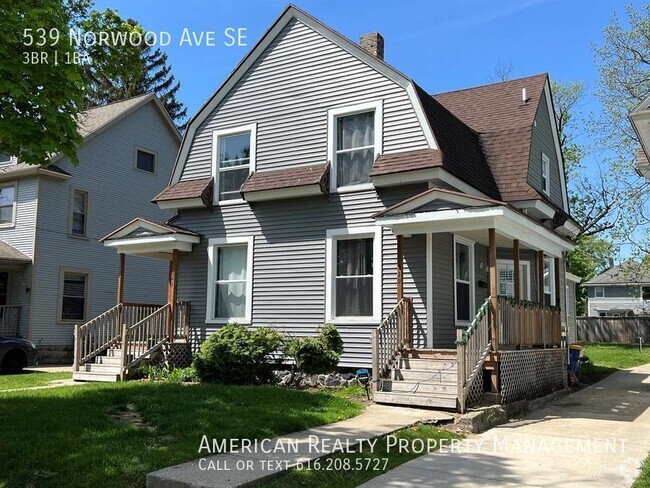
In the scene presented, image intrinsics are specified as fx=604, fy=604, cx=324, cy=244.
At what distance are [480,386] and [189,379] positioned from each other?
5.82m

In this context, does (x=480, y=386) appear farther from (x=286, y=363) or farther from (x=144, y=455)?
(x=144, y=455)

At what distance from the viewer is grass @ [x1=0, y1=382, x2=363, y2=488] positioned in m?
5.72

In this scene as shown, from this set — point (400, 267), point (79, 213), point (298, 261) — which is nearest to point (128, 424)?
point (400, 267)

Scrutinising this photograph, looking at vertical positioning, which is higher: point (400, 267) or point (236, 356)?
point (400, 267)

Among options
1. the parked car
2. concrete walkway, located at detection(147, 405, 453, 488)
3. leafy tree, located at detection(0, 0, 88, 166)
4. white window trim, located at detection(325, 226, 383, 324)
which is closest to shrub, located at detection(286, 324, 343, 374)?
white window trim, located at detection(325, 226, 383, 324)

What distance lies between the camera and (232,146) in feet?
47.9

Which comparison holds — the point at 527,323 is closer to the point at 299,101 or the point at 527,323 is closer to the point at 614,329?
the point at 299,101

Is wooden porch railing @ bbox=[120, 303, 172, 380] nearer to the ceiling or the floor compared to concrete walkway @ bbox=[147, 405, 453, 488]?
nearer to the ceiling

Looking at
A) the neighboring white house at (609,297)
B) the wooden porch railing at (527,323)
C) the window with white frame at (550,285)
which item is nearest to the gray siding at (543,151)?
the window with white frame at (550,285)

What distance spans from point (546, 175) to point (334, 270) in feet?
24.7

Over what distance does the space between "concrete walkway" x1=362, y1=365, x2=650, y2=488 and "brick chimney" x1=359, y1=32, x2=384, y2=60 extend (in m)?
8.54

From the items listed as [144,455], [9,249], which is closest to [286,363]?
[144,455]

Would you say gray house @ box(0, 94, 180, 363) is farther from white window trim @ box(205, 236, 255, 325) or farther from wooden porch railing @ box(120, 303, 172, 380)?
white window trim @ box(205, 236, 255, 325)

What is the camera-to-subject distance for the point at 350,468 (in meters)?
6.07
